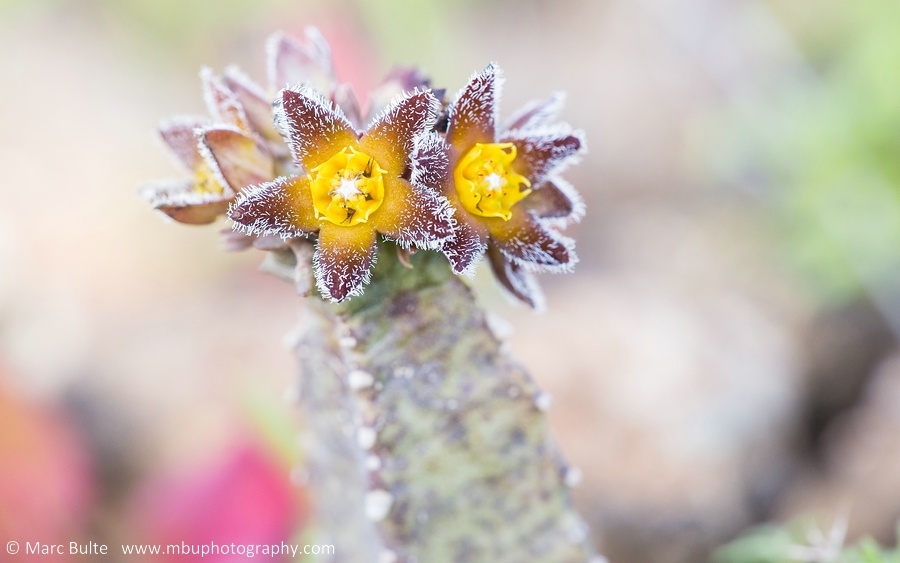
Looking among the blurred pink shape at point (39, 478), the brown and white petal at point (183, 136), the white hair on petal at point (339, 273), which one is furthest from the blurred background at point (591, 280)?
the white hair on petal at point (339, 273)

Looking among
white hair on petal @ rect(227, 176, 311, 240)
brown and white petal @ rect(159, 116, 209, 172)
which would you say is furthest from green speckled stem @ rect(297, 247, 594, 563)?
brown and white petal @ rect(159, 116, 209, 172)

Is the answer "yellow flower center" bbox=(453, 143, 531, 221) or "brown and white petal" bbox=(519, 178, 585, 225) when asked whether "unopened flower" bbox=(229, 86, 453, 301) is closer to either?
"yellow flower center" bbox=(453, 143, 531, 221)

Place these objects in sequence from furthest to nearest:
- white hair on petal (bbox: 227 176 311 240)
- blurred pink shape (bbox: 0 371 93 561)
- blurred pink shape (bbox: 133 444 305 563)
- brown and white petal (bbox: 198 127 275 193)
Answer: blurred pink shape (bbox: 0 371 93 561)
blurred pink shape (bbox: 133 444 305 563)
brown and white petal (bbox: 198 127 275 193)
white hair on petal (bbox: 227 176 311 240)

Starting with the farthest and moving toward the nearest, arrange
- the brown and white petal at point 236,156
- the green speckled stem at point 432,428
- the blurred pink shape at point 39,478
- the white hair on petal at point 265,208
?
the blurred pink shape at point 39,478, the green speckled stem at point 432,428, the brown and white petal at point 236,156, the white hair on petal at point 265,208

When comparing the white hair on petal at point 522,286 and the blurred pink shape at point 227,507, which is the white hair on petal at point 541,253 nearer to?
the white hair on petal at point 522,286

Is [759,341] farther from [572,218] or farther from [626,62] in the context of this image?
[626,62]
